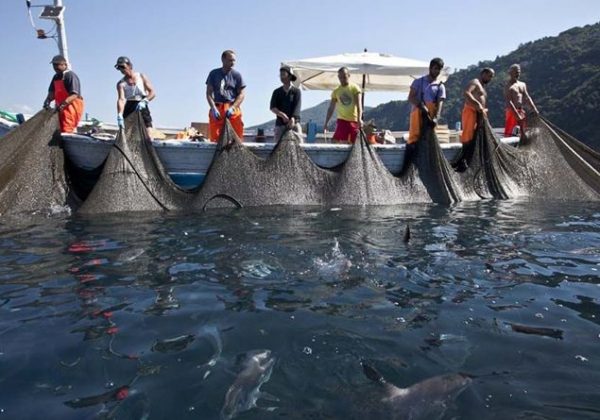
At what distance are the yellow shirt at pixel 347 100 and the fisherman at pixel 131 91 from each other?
12.6 ft

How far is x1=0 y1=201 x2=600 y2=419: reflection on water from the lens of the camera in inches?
98.4

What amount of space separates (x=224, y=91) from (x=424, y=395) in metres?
7.29

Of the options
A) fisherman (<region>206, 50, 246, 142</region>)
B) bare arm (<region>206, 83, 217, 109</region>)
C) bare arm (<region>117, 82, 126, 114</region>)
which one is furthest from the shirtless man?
bare arm (<region>117, 82, 126, 114</region>)

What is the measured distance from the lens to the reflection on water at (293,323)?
250 centimetres

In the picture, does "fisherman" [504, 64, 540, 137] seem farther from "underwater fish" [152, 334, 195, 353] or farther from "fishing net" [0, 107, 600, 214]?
"underwater fish" [152, 334, 195, 353]

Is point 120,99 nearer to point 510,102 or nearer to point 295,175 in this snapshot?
point 295,175

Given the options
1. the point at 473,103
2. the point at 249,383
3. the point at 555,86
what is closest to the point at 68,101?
the point at 249,383

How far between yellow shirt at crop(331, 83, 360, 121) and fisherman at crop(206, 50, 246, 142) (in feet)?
6.81

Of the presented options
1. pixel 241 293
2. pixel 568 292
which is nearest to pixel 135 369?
pixel 241 293

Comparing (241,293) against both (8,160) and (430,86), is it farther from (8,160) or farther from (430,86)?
(430,86)

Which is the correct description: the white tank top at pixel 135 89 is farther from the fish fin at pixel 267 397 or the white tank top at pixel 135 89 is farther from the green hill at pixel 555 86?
the green hill at pixel 555 86

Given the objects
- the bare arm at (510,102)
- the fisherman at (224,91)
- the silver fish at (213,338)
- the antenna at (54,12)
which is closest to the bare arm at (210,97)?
the fisherman at (224,91)

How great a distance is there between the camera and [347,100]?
9.45 m

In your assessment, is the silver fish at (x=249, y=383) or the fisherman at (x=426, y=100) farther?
the fisherman at (x=426, y=100)
